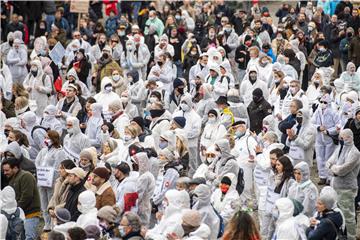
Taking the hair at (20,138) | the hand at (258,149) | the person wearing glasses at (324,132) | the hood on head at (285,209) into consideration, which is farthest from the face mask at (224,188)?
the person wearing glasses at (324,132)

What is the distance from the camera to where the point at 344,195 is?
20.0m

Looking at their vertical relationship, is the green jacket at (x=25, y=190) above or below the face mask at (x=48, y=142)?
below

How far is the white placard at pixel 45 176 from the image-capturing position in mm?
20266

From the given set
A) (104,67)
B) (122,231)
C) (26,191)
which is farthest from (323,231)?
(104,67)

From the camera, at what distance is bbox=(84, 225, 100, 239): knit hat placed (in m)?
16.2

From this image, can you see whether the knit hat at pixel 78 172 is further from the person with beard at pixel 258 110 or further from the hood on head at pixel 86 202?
the person with beard at pixel 258 110

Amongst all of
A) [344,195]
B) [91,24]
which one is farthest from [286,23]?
[344,195]

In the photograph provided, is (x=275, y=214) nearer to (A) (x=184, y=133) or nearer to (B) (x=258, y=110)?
(A) (x=184, y=133)

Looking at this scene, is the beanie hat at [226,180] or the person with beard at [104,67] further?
the person with beard at [104,67]

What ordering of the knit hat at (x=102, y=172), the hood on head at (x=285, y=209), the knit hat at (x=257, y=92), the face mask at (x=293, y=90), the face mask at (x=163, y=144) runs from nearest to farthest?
the hood on head at (x=285, y=209), the knit hat at (x=102, y=172), the face mask at (x=163, y=144), the knit hat at (x=257, y=92), the face mask at (x=293, y=90)

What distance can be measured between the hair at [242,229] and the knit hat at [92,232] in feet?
5.38

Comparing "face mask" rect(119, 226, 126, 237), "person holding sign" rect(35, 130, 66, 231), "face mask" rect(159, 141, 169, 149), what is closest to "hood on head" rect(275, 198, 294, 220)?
A: "face mask" rect(119, 226, 126, 237)

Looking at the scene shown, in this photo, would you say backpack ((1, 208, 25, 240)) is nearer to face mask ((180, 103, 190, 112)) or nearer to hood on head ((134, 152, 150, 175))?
hood on head ((134, 152, 150, 175))

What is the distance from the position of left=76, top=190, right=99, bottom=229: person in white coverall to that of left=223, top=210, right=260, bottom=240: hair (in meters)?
2.17
